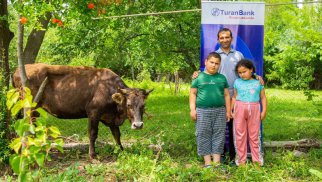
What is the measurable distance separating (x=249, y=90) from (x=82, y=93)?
2587mm

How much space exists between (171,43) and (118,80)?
6.72 metres

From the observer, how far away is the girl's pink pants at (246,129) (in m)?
5.48

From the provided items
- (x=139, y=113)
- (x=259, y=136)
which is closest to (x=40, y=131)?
(x=139, y=113)

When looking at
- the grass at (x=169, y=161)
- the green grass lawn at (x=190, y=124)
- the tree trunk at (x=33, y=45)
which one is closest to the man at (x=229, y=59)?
the grass at (x=169, y=161)

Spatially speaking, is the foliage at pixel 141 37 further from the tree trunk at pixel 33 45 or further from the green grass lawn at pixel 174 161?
the green grass lawn at pixel 174 161

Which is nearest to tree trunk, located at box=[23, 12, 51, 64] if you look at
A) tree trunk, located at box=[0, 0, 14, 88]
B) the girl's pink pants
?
tree trunk, located at box=[0, 0, 14, 88]

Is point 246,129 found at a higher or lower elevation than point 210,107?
lower

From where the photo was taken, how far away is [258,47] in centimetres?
607

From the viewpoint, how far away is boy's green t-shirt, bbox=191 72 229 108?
5449 millimetres

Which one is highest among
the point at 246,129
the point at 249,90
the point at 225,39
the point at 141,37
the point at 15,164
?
the point at 141,37

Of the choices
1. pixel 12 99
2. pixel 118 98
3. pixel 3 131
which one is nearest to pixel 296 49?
pixel 118 98

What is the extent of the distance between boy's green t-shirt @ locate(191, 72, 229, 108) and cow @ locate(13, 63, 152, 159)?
134 centimetres

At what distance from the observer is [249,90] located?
5.46 meters

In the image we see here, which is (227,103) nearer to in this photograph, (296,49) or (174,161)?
(174,161)
